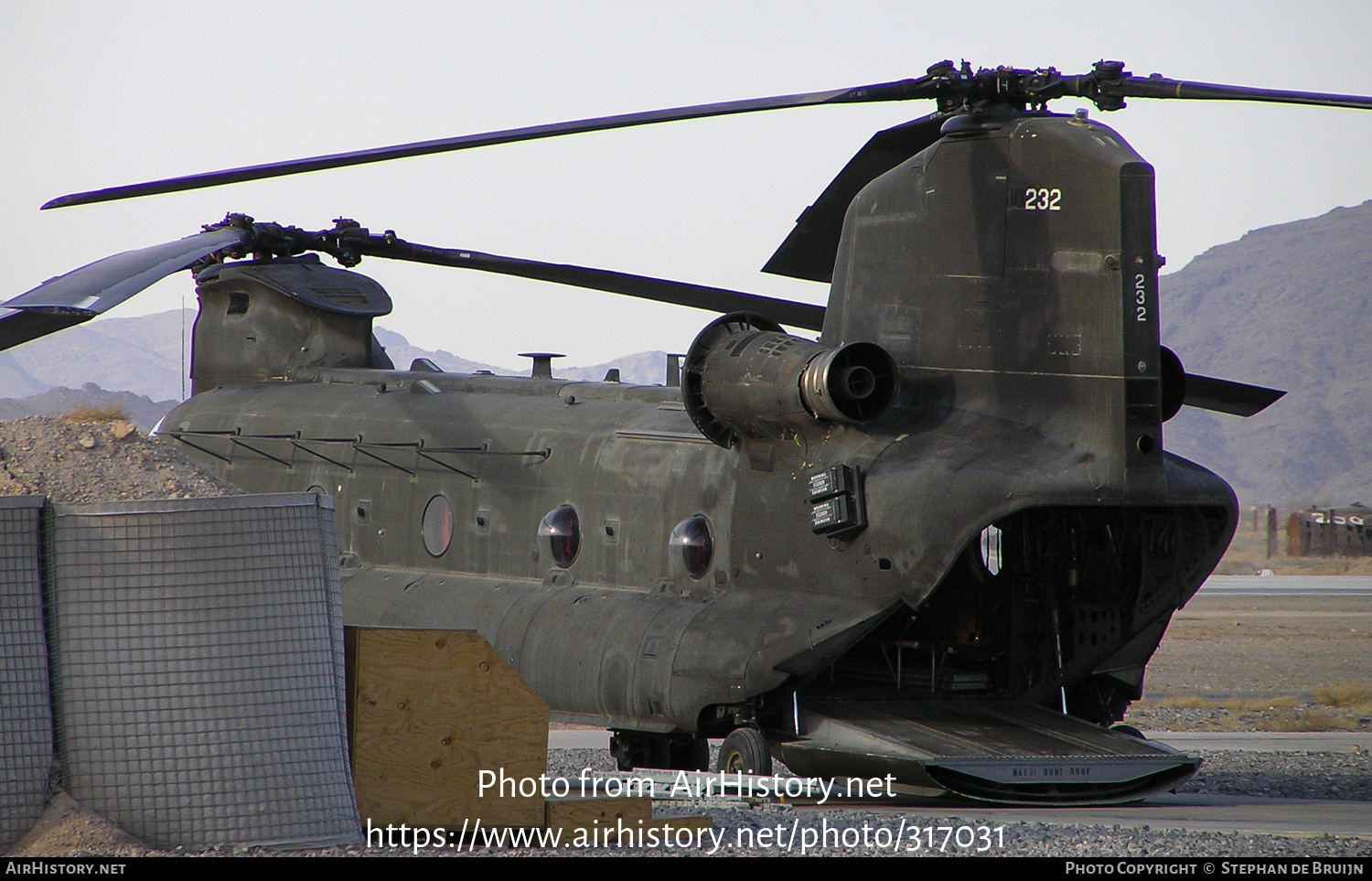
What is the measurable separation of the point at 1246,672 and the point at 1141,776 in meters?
18.7

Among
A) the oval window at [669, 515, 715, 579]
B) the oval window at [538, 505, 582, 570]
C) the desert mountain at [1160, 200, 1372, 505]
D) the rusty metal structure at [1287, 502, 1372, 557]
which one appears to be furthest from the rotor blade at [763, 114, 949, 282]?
the desert mountain at [1160, 200, 1372, 505]

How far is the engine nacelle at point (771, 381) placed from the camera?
1175 cm

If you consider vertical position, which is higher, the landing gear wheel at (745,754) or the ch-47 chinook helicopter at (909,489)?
the ch-47 chinook helicopter at (909,489)

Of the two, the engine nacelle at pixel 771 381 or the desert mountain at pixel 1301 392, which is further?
the desert mountain at pixel 1301 392

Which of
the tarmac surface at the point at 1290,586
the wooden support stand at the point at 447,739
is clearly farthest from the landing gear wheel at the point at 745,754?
the tarmac surface at the point at 1290,586

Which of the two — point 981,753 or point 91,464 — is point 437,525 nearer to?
point 91,464

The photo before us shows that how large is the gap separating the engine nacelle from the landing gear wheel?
7.94 ft

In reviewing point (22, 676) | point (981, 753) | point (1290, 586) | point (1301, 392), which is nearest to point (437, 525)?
point (981, 753)

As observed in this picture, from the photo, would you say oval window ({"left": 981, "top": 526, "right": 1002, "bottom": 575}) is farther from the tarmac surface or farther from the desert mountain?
the desert mountain

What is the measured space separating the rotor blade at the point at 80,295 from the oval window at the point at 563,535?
4.47 m

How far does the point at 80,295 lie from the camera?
973 cm

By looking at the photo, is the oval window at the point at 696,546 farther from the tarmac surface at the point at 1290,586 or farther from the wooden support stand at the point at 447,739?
the tarmac surface at the point at 1290,586

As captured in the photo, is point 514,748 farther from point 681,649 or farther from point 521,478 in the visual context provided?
point 521,478
